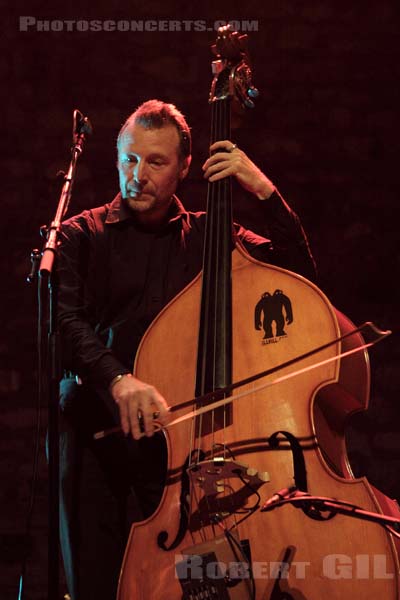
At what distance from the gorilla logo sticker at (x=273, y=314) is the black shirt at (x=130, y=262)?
38cm

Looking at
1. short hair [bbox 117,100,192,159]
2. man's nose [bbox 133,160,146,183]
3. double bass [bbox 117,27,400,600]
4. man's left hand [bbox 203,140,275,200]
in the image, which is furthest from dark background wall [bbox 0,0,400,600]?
double bass [bbox 117,27,400,600]

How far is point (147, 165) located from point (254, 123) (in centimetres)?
122

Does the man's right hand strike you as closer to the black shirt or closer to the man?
the man

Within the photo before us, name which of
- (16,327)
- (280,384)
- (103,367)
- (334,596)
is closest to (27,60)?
(16,327)

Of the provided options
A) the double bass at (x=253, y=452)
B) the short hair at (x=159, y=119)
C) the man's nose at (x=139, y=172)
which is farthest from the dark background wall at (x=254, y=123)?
the double bass at (x=253, y=452)

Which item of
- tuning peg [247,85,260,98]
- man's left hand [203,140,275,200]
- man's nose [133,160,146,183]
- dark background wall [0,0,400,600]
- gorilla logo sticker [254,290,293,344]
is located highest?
dark background wall [0,0,400,600]

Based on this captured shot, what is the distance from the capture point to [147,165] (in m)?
2.29

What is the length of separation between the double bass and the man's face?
38 centimetres

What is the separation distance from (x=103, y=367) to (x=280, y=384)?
490mm

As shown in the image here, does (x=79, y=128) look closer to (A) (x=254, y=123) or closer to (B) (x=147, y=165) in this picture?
(B) (x=147, y=165)

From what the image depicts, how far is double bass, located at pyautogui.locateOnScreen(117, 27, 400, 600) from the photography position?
1591 mm

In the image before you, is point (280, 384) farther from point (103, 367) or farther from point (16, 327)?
point (16, 327)

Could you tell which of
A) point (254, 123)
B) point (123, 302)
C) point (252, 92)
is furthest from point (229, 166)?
point (254, 123)

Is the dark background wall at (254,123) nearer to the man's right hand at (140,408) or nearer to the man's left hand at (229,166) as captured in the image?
the man's left hand at (229,166)
